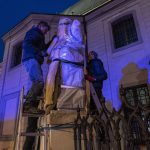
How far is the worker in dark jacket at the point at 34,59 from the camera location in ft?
13.4

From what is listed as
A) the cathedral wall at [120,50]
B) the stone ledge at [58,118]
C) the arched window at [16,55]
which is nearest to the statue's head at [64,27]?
the stone ledge at [58,118]

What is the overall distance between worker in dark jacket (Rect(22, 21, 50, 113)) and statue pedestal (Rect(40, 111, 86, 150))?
2.61ft

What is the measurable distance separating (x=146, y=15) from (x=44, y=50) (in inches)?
253

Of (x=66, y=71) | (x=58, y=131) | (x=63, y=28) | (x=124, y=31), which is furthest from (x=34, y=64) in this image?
(x=124, y=31)

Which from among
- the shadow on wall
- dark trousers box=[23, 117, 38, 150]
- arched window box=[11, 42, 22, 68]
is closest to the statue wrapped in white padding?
dark trousers box=[23, 117, 38, 150]

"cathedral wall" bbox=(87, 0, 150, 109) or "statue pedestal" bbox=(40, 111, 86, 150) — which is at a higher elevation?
"cathedral wall" bbox=(87, 0, 150, 109)

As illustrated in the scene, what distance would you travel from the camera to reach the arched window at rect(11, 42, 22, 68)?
497 inches

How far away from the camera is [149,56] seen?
8.28m

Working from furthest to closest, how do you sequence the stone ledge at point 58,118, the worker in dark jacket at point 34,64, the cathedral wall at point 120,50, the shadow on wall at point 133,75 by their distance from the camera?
the cathedral wall at point 120,50 → the shadow on wall at point 133,75 → the worker in dark jacket at point 34,64 → the stone ledge at point 58,118

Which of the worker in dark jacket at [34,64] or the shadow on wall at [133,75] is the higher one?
the shadow on wall at [133,75]

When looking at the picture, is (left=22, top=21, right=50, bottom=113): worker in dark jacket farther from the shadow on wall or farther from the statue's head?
the shadow on wall

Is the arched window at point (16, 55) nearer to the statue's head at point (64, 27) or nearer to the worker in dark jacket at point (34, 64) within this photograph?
the worker in dark jacket at point (34, 64)

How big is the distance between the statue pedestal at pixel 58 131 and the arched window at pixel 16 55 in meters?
9.87

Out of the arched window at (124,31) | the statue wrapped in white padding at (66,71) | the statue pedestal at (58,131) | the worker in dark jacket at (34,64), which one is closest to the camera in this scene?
the statue pedestal at (58,131)
